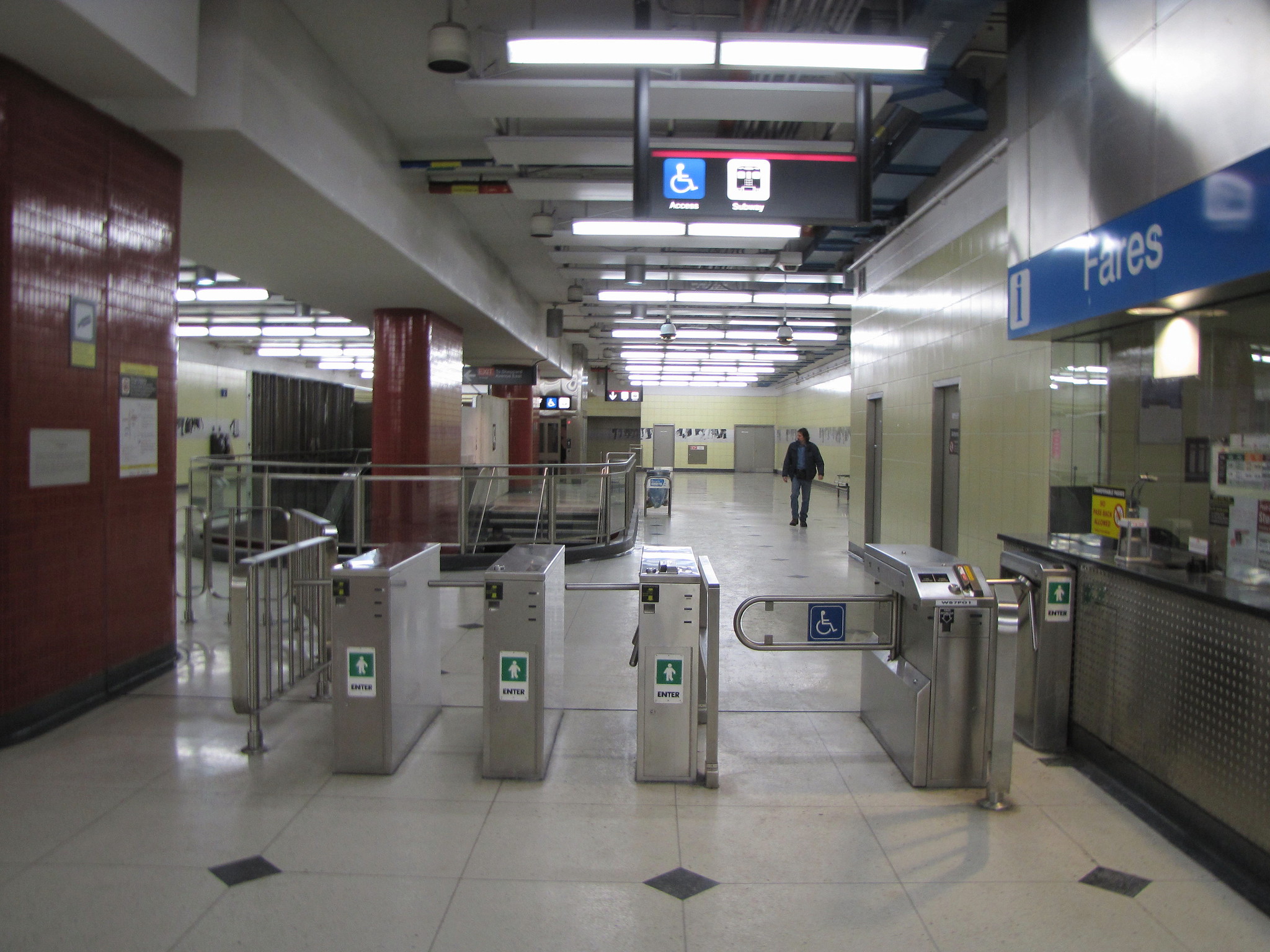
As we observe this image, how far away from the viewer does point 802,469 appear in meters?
13.3

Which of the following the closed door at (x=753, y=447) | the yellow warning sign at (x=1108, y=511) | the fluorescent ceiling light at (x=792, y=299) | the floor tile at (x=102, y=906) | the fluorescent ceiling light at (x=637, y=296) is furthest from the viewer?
the closed door at (x=753, y=447)

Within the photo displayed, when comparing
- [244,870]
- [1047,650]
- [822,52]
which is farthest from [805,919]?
[822,52]

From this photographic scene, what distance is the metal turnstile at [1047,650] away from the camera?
3912 millimetres

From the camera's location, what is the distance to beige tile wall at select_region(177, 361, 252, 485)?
64.4ft

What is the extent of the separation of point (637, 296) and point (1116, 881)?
35.9 feet

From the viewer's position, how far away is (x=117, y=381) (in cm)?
452

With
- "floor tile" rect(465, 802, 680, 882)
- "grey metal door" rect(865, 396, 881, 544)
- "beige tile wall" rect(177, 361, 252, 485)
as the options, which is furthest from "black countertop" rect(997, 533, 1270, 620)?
"beige tile wall" rect(177, 361, 252, 485)

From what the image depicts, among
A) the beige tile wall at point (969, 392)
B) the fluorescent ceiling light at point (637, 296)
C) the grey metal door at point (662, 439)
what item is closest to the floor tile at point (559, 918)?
the beige tile wall at point (969, 392)

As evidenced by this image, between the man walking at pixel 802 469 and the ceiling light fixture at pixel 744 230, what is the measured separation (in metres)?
5.56

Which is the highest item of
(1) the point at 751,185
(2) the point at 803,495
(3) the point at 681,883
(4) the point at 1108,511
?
(1) the point at 751,185

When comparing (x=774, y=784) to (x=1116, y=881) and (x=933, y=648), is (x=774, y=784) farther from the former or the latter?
(x=1116, y=881)

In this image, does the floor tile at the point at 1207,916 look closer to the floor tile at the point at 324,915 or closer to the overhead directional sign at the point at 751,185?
the floor tile at the point at 324,915

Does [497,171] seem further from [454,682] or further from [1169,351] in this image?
[1169,351]

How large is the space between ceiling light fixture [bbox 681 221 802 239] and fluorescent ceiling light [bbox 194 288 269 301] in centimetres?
732
